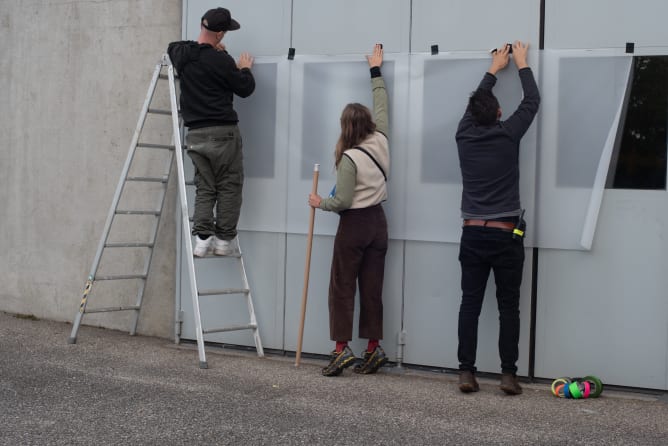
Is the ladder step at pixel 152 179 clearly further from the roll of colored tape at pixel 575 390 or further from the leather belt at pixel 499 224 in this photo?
the roll of colored tape at pixel 575 390

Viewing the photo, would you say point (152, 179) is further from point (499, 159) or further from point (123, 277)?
point (499, 159)

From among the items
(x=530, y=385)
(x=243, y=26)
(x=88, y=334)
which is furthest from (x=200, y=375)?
(x=243, y=26)

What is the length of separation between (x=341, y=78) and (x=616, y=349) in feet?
8.96

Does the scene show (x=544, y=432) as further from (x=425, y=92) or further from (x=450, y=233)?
(x=425, y=92)

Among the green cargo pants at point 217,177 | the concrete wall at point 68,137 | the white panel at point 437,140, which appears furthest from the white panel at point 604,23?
the concrete wall at point 68,137

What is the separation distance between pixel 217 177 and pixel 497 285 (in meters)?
2.26

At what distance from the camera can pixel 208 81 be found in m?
6.85

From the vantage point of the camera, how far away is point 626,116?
6.06m

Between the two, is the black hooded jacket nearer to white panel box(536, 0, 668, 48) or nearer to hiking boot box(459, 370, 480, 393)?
white panel box(536, 0, 668, 48)

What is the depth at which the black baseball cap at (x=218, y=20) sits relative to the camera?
267 inches

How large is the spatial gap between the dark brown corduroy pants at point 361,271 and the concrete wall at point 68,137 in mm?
1736

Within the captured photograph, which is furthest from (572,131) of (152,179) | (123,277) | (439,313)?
(123,277)

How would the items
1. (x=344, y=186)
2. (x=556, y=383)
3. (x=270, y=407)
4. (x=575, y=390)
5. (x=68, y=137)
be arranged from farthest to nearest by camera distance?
1. (x=68, y=137)
2. (x=344, y=186)
3. (x=556, y=383)
4. (x=575, y=390)
5. (x=270, y=407)

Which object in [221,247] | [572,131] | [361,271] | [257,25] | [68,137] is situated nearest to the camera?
[572,131]
